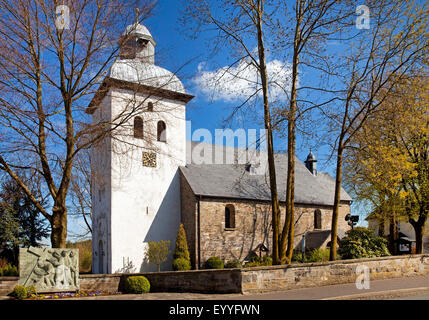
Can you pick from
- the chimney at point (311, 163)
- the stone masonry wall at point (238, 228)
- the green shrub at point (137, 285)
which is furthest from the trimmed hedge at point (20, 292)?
the chimney at point (311, 163)

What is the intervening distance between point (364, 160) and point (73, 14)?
12110 mm

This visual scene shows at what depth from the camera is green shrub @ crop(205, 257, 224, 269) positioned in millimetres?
20877

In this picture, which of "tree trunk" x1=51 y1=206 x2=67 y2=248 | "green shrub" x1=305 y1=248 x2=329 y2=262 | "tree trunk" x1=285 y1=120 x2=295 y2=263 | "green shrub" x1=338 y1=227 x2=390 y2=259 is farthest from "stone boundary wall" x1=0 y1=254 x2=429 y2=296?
"green shrub" x1=305 y1=248 x2=329 y2=262

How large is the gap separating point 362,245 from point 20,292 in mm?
13555

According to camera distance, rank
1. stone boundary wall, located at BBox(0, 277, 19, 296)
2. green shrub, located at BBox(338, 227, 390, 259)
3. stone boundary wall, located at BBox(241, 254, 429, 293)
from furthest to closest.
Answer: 1. green shrub, located at BBox(338, 227, 390, 259)
2. stone boundary wall, located at BBox(0, 277, 19, 296)
3. stone boundary wall, located at BBox(241, 254, 429, 293)

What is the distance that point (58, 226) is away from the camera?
11516 millimetres

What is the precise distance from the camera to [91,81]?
1152 centimetres

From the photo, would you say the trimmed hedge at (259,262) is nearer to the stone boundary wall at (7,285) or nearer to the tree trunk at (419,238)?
the tree trunk at (419,238)

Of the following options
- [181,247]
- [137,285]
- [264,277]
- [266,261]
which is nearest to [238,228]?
[266,261]

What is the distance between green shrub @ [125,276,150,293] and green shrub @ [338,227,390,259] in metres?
8.59

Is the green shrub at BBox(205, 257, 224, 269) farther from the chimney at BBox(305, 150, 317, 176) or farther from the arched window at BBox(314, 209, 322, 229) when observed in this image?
the chimney at BBox(305, 150, 317, 176)

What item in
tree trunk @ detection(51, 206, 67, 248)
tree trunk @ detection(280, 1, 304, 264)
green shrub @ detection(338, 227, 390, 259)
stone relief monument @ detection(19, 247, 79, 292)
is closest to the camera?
tree trunk @ detection(51, 206, 67, 248)

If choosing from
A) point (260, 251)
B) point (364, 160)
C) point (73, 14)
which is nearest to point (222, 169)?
point (260, 251)

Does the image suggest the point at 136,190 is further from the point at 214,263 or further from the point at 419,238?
the point at 419,238
